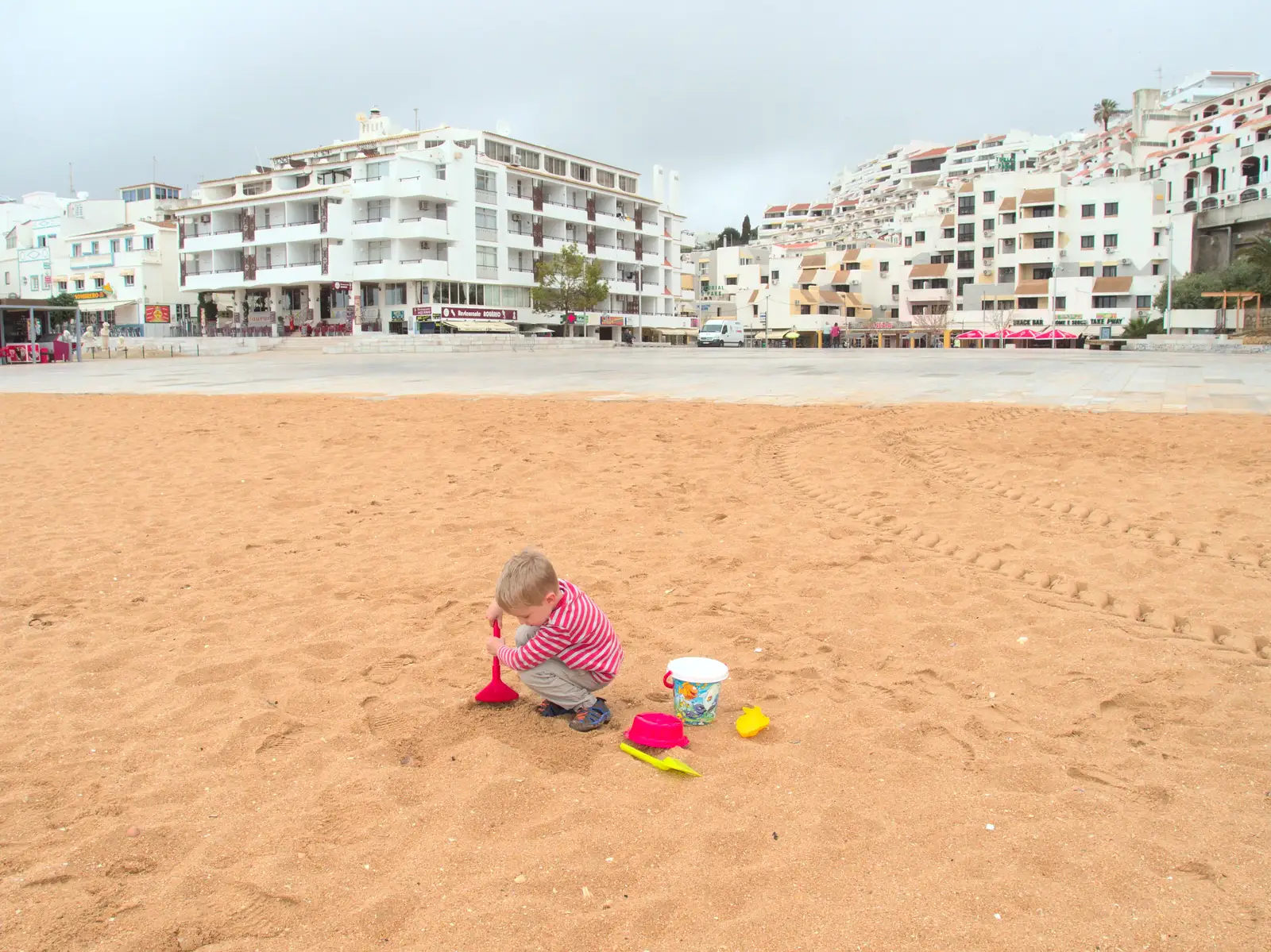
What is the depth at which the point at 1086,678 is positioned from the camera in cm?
422

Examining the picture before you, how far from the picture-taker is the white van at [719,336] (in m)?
65.1

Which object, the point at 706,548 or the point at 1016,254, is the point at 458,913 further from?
the point at 1016,254

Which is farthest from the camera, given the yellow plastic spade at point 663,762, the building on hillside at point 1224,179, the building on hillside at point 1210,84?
the building on hillside at point 1210,84

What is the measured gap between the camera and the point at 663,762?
3.43 metres

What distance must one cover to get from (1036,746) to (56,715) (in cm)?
407

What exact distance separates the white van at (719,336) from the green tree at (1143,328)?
2805 centimetres

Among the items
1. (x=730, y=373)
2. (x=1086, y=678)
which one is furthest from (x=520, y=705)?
(x=730, y=373)

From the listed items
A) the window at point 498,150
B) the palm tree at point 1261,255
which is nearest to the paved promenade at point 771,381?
the palm tree at point 1261,255

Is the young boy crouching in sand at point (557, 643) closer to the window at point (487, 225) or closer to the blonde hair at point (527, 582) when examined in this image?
the blonde hair at point (527, 582)

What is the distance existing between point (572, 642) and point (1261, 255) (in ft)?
226

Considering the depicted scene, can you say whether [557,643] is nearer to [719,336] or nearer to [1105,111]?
[719,336]

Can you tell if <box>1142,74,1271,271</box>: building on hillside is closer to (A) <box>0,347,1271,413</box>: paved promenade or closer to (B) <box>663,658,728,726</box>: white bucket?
(A) <box>0,347,1271,413</box>: paved promenade

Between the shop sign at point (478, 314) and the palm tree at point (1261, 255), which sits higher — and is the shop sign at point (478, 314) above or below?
below

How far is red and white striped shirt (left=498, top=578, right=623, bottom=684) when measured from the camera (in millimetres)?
3732
